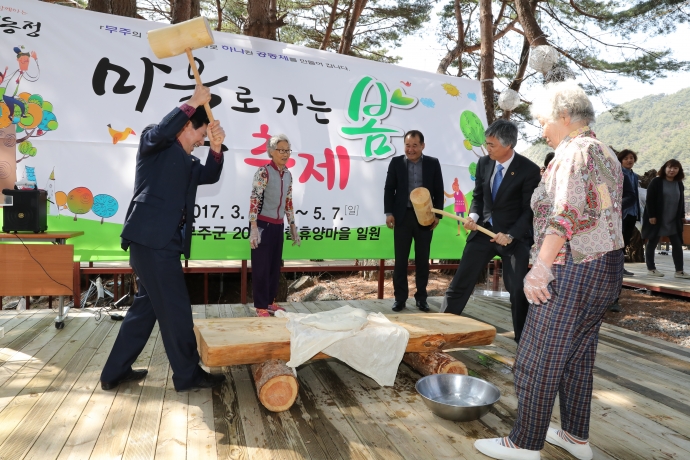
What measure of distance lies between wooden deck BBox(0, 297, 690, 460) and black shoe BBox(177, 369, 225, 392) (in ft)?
0.14

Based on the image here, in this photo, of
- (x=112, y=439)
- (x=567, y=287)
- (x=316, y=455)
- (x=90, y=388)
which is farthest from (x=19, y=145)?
(x=567, y=287)

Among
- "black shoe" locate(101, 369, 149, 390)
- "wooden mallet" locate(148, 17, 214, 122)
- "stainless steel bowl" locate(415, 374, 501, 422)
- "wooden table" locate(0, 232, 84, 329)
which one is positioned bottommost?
"black shoe" locate(101, 369, 149, 390)

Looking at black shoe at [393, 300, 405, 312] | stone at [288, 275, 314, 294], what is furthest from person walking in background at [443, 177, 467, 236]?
stone at [288, 275, 314, 294]

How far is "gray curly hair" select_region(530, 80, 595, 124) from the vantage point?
1896mm

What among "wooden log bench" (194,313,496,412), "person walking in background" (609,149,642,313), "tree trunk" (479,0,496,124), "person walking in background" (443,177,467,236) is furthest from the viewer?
"tree trunk" (479,0,496,124)

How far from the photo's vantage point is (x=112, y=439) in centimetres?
219

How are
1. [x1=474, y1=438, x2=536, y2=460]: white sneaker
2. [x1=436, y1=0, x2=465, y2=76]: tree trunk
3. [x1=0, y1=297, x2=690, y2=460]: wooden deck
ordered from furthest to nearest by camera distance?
[x1=436, y1=0, x2=465, y2=76]: tree trunk < [x1=0, y1=297, x2=690, y2=460]: wooden deck < [x1=474, y1=438, x2=536, y2=460]: white sneaker

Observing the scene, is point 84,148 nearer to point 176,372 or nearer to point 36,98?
point 36,98

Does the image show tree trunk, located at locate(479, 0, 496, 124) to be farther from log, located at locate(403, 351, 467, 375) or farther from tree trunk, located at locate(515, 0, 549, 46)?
log, located at locate(403, 351, 467, 375)

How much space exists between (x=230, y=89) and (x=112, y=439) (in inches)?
135

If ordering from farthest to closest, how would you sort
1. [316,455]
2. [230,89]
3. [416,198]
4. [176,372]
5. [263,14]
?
[263,14], [230,89], [416,198], [176,372], [316,455]

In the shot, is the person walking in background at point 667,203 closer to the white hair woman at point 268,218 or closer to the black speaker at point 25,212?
the white hair woman at point 268,218

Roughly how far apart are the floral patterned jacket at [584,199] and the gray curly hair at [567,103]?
77 millimetres

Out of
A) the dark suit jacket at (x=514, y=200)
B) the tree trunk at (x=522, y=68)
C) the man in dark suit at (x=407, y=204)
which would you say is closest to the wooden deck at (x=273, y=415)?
the dark suit jacket at (x=514, y=200)
